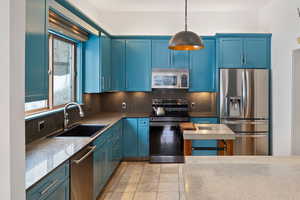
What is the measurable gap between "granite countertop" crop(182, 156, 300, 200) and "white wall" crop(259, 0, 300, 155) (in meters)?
2.23

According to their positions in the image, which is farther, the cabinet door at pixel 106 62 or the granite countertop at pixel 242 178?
the cabinet door at pixel 106 62

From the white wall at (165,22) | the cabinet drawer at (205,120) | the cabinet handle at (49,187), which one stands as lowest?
the cabinet handle at (49,187)

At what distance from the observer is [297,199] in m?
1.33

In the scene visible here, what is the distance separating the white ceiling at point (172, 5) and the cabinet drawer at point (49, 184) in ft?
11.8

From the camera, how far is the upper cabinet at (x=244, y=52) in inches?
193

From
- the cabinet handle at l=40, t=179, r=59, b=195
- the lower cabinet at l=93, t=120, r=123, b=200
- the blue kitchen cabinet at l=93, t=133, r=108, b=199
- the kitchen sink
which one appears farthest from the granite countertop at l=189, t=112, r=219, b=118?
the cabinet handle at l=40, t=179, r=59, b=195

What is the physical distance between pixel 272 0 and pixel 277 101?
173 centimetres

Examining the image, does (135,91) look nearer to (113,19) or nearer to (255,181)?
(113,19)

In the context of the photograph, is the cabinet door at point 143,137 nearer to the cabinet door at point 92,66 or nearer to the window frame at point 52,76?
the cabinet door at point 92,66

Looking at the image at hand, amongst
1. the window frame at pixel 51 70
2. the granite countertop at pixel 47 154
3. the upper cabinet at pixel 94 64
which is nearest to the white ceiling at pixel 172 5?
the upper cabinet at pixel 94 64

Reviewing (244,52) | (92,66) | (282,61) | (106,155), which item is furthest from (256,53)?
(106,155)

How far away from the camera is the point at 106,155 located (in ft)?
12.3

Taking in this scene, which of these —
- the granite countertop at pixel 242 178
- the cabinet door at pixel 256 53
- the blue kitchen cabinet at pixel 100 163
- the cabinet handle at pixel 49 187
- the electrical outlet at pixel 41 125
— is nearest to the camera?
the granite countertop at pixel 242 178

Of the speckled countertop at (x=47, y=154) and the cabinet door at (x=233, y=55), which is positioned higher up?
the cabinet door at (x=233, y=55)
